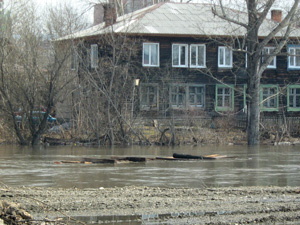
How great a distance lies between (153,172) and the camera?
1794 centimetres

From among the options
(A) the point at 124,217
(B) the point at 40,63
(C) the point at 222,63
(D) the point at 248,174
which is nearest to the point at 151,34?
(C) the point at 222,63

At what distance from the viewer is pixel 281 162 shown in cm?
2214

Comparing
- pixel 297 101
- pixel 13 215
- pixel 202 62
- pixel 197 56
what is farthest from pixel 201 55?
pixel 13 215

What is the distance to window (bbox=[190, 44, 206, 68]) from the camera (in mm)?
45375

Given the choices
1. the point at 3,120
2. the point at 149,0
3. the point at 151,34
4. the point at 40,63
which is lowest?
the point at 3,120

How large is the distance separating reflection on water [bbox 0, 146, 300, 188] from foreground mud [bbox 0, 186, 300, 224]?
184 centimetres

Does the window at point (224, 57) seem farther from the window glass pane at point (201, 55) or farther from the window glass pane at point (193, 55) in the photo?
the window glass pane at point (193, 55)

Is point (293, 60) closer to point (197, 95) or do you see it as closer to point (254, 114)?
point (197, 95)

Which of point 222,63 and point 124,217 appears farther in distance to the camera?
point 222,63

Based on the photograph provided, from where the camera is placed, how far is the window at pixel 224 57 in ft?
151

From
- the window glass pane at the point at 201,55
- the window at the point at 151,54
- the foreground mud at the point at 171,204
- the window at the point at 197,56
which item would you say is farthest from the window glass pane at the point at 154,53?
the foreground mud at the point at 171,204

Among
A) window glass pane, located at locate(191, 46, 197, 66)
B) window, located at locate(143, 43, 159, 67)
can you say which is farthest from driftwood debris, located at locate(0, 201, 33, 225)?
window glass pane, located at locate(191, 46, 197, 66)

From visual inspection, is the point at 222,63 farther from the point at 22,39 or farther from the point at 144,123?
the point at 22,39

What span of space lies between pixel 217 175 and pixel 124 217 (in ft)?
25.0
